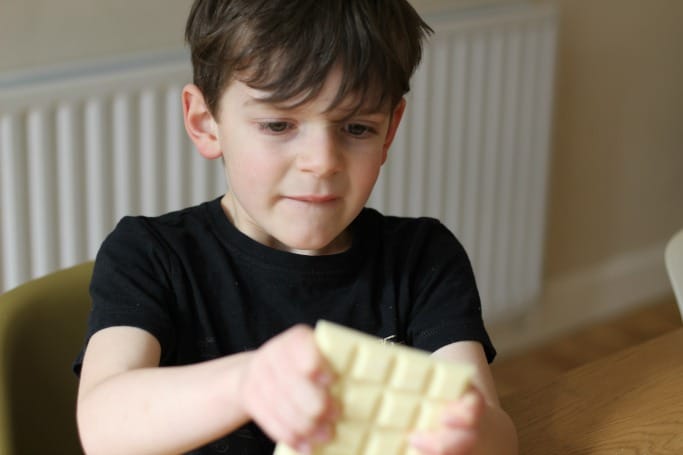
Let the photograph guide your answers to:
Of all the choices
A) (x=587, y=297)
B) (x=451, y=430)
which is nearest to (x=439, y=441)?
(x=451, y=430)

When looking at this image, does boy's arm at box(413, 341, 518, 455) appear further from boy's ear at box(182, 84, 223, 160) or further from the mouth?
boy's ear at box(182, 84, 223, 160)

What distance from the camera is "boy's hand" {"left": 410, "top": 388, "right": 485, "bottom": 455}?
833mm

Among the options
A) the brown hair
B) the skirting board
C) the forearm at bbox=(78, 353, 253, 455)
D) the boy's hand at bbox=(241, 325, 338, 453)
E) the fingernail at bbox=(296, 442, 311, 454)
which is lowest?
the skirting board

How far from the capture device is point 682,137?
3488 millimetres

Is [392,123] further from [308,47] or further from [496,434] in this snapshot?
[496,434]

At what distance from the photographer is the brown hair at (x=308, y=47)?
109 centimetres

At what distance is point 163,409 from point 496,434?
0.32 metres

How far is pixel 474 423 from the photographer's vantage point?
0.85 m

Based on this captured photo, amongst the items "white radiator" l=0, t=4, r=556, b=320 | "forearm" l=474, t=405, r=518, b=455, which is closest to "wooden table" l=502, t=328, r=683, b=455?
"forearm" l=474, t=405, r=518, b=455

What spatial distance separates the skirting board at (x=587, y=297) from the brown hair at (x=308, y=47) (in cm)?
205

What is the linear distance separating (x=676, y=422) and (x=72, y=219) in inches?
50.6

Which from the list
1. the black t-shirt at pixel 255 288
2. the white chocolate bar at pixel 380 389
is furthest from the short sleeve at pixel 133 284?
the white chocolate bar at pixel 380 389

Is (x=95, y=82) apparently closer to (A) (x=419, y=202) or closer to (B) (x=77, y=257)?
(B) (x=77, y=257)

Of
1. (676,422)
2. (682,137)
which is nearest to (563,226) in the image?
(682,137)
